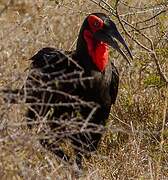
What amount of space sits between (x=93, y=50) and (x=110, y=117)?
0.48 metres

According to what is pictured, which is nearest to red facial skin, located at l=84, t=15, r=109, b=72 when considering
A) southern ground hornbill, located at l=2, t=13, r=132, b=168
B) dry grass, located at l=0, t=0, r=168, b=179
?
southern ground hornbill, located at l=2, t=13, r=132, b=168

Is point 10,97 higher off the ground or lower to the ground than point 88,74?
higher

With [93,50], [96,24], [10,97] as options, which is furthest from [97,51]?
[10,97]

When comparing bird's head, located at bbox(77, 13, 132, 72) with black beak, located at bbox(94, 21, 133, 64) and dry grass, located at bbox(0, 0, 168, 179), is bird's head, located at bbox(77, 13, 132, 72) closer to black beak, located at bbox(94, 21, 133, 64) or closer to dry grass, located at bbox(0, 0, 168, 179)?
black beak, located at bbox(94, 21, 133, 64)

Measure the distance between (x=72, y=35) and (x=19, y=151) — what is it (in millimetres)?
2883

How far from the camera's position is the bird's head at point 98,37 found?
160 inches

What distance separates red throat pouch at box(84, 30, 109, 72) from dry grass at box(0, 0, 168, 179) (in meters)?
0.25

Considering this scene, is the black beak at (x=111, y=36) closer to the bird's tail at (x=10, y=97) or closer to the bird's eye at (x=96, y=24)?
the bird's eye at (x=96, y=24)

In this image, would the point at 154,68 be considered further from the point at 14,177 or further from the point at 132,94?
the point at 14,177

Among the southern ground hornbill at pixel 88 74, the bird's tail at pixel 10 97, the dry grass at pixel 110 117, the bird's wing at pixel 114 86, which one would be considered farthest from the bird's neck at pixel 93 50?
the bird's tail at pixel 10 97

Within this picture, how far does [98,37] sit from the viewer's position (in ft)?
13.7

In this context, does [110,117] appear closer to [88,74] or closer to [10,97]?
[88,74]

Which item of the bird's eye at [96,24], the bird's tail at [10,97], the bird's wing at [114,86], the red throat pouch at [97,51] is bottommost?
the bird's wing at [114,86]

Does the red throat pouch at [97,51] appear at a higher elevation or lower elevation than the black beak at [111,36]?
lower
